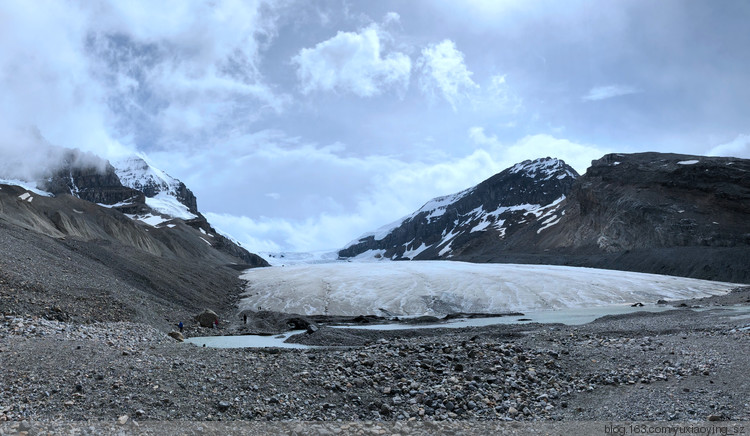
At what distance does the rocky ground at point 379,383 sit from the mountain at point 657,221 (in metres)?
71.6

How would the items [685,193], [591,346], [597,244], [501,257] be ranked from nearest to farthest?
1. [591,346]
2. [685,193]
3. [597,244]
4. [501,257]

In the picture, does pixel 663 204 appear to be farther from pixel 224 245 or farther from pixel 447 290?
pixel 224 245

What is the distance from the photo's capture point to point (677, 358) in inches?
540

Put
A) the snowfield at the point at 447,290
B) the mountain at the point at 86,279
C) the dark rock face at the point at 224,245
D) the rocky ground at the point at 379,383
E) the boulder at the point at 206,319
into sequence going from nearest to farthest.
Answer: the rocky ground at the point at 379,383
the mountain at the point at 86,279
the boulder at the point at 206,319
the snowfield at the point at 447,290
the dark rock face at the point at 224,245

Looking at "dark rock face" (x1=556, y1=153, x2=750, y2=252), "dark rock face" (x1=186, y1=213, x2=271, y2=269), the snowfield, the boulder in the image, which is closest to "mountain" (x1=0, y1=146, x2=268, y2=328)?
the boulder

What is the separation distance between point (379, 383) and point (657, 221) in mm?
97096

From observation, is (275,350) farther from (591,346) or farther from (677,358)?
(677,358)

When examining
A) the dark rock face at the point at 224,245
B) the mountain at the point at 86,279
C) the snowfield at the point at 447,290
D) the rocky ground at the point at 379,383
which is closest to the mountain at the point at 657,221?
the snowfield at the point at 447,290

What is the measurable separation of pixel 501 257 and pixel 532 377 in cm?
10501

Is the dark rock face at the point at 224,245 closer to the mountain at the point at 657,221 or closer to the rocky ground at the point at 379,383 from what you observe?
the mountain at the point at 657,221

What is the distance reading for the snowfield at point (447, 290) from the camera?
43.5 meters

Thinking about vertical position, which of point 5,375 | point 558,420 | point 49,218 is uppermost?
point 49,218

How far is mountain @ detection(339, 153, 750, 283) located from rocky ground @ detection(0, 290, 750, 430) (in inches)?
2821

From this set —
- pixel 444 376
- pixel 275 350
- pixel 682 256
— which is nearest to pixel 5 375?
pixel 275 350
